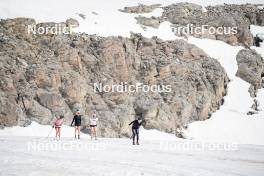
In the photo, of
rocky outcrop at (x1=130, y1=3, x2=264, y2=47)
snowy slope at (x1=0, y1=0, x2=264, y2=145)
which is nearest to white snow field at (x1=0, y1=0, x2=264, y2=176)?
snowy slope at (x1=0, y1=0, x2=264, y2=145)

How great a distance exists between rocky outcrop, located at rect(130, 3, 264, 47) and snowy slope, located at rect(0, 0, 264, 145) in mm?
1193

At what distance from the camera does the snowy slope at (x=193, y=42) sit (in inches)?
1494

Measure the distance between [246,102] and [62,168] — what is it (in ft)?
109

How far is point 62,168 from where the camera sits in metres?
13.2

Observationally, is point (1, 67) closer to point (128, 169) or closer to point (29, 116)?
point (29, 116)

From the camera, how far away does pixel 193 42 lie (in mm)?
46438

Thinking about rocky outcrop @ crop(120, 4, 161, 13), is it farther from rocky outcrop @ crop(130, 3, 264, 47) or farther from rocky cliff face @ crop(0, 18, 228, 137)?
rocky cliff face @ crop(0, 18, 228, 137)

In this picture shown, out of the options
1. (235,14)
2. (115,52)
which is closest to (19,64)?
(115,52)

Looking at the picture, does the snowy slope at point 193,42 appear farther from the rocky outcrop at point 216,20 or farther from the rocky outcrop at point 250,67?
the rocky outcrop at point 216,20

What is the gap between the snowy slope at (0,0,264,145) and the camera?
37.9 m

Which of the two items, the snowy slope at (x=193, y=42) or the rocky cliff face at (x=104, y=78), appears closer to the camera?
the rocky cliff face at (x=104, y=78)

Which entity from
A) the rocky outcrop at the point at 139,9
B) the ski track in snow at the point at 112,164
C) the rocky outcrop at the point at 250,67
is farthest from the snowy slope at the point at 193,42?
the ski track in snow at the point at 112,164

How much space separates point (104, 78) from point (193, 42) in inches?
597

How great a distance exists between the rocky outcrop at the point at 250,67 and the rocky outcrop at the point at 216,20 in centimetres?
257
